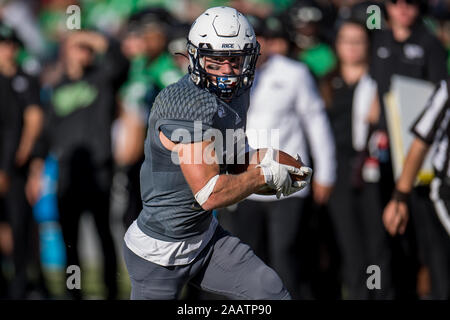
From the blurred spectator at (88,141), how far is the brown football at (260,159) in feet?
7.37

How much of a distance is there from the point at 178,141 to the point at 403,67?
272 cm

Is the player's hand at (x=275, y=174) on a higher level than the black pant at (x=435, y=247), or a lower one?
higher

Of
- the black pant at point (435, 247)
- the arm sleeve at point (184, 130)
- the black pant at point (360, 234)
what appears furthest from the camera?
the black pant at point (360, 234)

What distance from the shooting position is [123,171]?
6.96 m

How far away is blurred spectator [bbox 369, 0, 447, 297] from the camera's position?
6535 millimetres

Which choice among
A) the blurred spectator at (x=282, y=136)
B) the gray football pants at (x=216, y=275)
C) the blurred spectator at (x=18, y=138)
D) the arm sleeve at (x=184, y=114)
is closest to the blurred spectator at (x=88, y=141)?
the blurred spectator at (x=18, y=138)

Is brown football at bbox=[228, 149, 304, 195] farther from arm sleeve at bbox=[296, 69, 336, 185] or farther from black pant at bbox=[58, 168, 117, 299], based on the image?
black pant at bbox=[58, 168, 117, 299]

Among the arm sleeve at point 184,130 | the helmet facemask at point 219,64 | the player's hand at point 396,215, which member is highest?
the helmet facemask at point 219,64

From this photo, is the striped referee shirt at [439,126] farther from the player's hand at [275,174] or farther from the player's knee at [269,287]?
→ the player's knee at [269,287]

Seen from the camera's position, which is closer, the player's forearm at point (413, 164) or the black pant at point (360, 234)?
the player's forearm at point (413, 164)

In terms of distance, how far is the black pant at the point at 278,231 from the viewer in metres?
6.31

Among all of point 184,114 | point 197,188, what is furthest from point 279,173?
point 184,114

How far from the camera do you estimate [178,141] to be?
427cm
